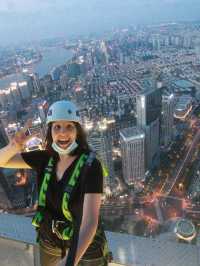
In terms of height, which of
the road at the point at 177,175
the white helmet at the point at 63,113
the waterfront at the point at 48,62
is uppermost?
the white helmet at the point at 63,113

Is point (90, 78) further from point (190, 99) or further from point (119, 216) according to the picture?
point (119, 216)

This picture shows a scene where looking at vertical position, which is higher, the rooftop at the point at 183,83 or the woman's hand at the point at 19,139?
the woman's hand at the point at 19,139

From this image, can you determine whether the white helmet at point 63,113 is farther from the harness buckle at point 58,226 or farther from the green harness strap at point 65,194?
the harness buckle at point 58,226

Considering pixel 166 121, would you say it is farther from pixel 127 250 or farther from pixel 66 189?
pixel 66 189

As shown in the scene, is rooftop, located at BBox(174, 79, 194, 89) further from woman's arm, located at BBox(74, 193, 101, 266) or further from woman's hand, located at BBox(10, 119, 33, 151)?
woman's arm, located at BBox(74, 193, 101, 266)

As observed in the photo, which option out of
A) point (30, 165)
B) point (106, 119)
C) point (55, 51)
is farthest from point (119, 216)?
point (55, 51)

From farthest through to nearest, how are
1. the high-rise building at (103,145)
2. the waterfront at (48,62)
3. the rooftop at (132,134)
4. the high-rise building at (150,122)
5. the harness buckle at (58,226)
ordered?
the waterfront at (48,62) < the high-rise building at (150,122) < the rooftop at (132,134) < the high-rise building at (103,145) < the harness buckle at (58,226)

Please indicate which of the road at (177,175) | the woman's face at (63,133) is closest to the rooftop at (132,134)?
the road at (177,175)

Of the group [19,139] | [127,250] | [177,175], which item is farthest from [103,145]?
[19,139]
